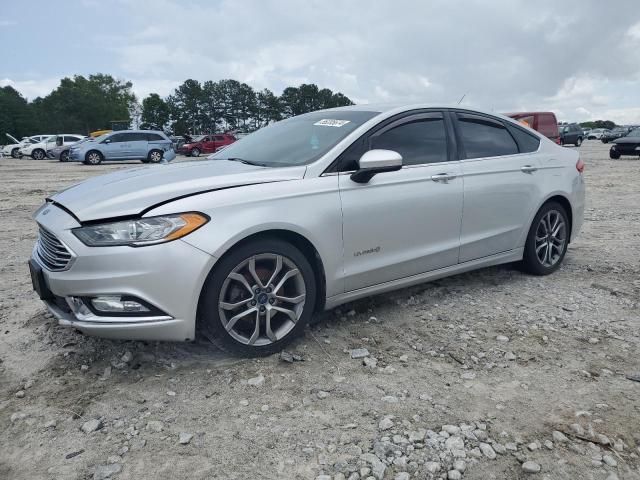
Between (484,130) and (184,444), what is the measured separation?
136 inches

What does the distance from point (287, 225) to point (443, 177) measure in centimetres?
143

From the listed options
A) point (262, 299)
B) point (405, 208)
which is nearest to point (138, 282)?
Result: point (262, 299)

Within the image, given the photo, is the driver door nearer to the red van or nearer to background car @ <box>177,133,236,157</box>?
the red van

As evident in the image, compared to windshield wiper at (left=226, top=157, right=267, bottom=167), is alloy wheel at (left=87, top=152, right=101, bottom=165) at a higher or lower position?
lower

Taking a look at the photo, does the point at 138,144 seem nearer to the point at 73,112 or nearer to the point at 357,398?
the point at 357,398

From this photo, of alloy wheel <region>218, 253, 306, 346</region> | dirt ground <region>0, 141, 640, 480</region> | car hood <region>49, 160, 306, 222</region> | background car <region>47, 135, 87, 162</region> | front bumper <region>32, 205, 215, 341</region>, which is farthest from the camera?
background car <region>47, 135, 87, 162</region>

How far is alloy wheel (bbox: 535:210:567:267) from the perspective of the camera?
4695 mm

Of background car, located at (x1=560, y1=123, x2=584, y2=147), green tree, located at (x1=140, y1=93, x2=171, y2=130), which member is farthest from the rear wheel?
green tree, located at (x1=140, y1=93, x2=171, y2=130)

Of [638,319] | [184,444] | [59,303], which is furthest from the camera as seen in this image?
[638,319]

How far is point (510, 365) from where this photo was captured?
10.1 ft

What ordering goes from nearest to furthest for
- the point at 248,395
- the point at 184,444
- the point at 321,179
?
the point at 184,444 → the point at 248,395 → the point at 321,179

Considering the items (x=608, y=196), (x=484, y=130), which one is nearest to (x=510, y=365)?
(x=484, y=130)

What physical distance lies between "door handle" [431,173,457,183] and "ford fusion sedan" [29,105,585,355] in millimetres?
10

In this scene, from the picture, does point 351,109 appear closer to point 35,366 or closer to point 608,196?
point 35,366
